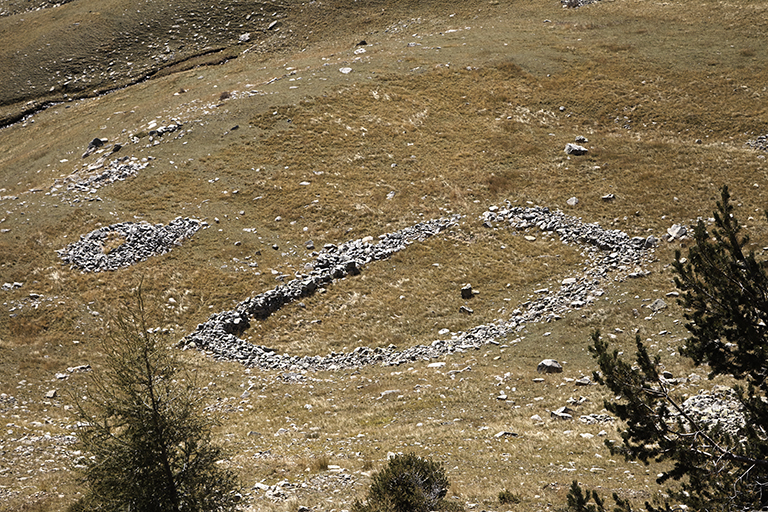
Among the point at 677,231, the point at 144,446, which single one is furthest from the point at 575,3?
the point at 144,446

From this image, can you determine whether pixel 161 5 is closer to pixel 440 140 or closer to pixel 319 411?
pixel 440 140

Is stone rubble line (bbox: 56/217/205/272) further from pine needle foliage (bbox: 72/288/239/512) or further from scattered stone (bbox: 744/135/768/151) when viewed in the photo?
scattered stone (bbox: 744/135/768/151)

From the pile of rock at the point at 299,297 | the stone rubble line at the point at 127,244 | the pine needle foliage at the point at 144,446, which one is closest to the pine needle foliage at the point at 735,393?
the pine needle foliage at the point at 144,446

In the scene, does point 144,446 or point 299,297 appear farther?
point 299,297

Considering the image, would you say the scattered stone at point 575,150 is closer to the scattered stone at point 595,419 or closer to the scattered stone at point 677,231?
the scattered stone at point 677,231

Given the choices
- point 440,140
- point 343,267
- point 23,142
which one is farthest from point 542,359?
point 23,142

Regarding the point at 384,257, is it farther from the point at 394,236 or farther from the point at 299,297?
the point at 299,297
